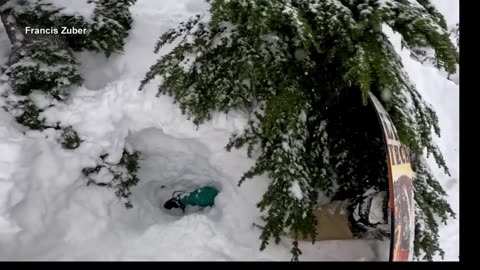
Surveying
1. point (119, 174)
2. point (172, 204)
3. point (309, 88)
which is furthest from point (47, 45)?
point (309, 88)

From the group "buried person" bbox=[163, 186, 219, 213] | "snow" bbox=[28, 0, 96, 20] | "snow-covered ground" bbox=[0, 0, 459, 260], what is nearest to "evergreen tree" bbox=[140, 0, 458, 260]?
"snow-covered ground" bbox=[0, 0, 459, 260]

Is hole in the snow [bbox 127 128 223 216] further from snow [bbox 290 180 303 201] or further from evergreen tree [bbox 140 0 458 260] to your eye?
snow [bbox 290 180 303 201]

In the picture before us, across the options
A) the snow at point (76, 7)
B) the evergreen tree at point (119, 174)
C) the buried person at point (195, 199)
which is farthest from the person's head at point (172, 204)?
the snow at point (76, 7)

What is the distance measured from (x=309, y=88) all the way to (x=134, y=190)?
1.55 metres

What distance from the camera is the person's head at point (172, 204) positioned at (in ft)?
10.0

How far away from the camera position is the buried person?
3006 millimetres

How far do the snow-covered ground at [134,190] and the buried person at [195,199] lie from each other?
81 millimetres

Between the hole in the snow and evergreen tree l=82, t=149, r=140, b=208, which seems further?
the hole in the snow

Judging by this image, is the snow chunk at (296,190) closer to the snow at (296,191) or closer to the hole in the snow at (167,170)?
the snow at (296,191)

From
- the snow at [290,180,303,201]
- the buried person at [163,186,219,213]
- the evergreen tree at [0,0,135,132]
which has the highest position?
the evergreen tree at [0,0,135,132]

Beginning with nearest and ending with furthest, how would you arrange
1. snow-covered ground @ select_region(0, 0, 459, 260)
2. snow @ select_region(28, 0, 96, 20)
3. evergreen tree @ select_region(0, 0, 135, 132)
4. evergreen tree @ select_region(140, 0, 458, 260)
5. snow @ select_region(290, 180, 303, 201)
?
evergreen tree @ select_region(140, 0, 458, 260), snow @ select_region(290, 180, 303, 201), snow-covered ground @ select_region(0, 0, 459, 260), evergreen tree @ select_region(0, 0, 135, 132), snow @ select_region(28, 0, 96, 20)
